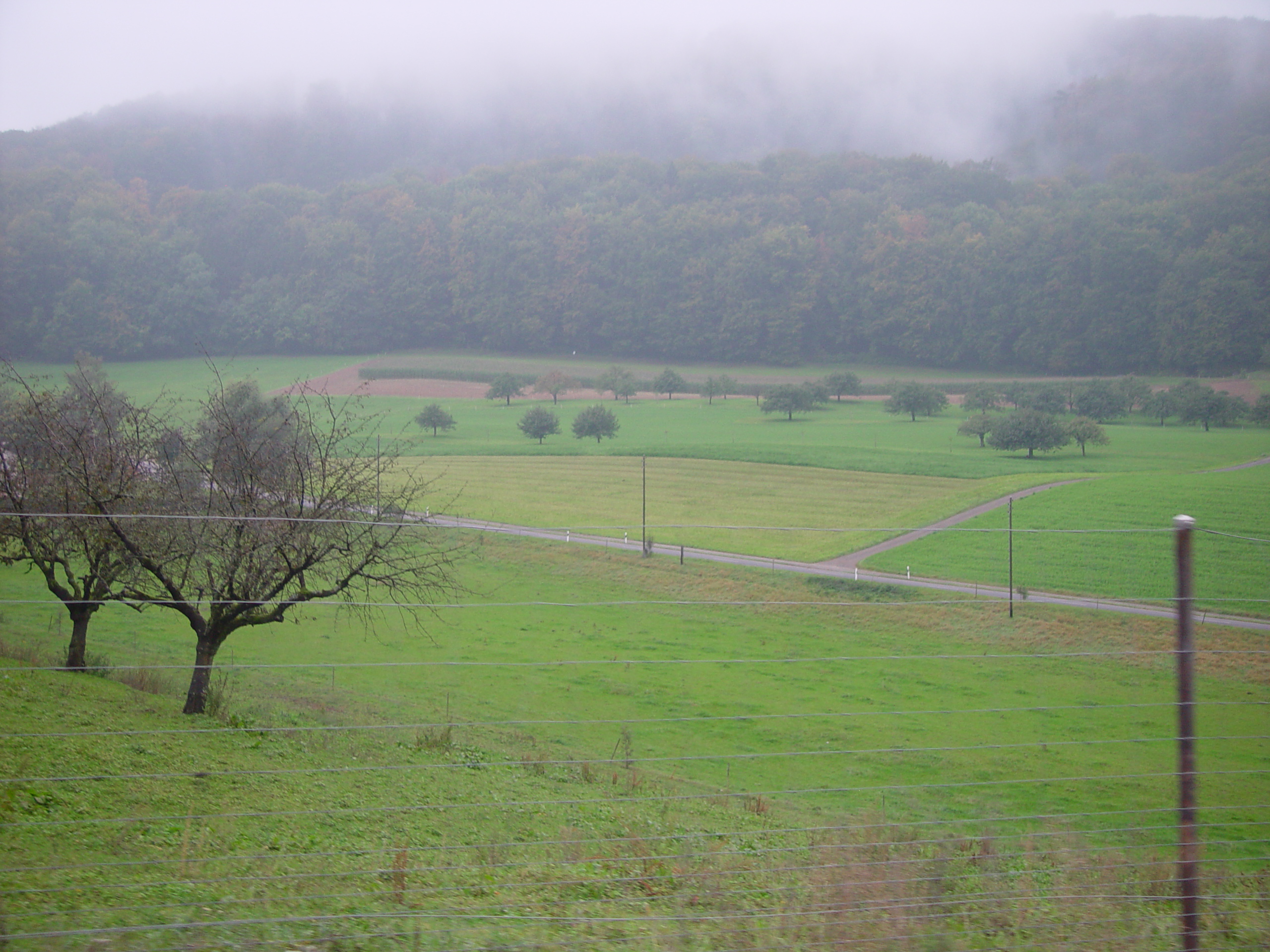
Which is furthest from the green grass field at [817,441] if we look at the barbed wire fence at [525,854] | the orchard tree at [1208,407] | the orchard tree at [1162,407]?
the barbed wire fence at [525,854]

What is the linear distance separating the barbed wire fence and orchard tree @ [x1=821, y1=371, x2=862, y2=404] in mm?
59851

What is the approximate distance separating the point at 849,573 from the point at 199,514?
64.4 feet

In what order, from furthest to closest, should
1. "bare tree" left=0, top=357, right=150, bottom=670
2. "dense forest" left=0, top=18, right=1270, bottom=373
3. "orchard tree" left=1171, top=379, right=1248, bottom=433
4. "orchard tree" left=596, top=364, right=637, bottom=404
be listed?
"dense forest" left=0, top=18, right=1270, bottom=373, "orchard tree" left=596, top=364, right=637, bottom=404, "orchard tree" left=1171, top=379, right=1248, bottom=433, "bare tree" left=0, top=357, right=150, bottom=670

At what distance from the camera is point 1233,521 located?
2883 centimetres

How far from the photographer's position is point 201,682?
28.9ft

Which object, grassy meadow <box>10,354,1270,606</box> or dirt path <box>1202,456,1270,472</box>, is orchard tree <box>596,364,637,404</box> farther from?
dirt path <box>1202,456,1270,472</box>

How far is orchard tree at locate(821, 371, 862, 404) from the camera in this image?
2697 inches

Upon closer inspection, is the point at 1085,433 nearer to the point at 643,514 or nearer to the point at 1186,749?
the point at 643,514

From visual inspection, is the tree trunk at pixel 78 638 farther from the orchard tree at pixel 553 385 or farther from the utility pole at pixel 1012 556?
the orchard tree at pixel 553 385

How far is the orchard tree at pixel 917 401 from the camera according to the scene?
61281 mm

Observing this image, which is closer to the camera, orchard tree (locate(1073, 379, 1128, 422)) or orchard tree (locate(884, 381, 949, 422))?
orchard tree (locate(1073, 379, 1128, 422))

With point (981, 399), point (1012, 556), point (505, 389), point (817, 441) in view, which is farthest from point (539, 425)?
point (1012, 556)

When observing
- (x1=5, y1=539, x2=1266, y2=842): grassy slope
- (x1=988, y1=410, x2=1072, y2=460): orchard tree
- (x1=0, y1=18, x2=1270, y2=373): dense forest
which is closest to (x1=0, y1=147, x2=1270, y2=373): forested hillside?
(x1=0, y1=18, x2=1270, y2=373): dense forest

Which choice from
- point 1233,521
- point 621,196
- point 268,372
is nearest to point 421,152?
point 621,196
